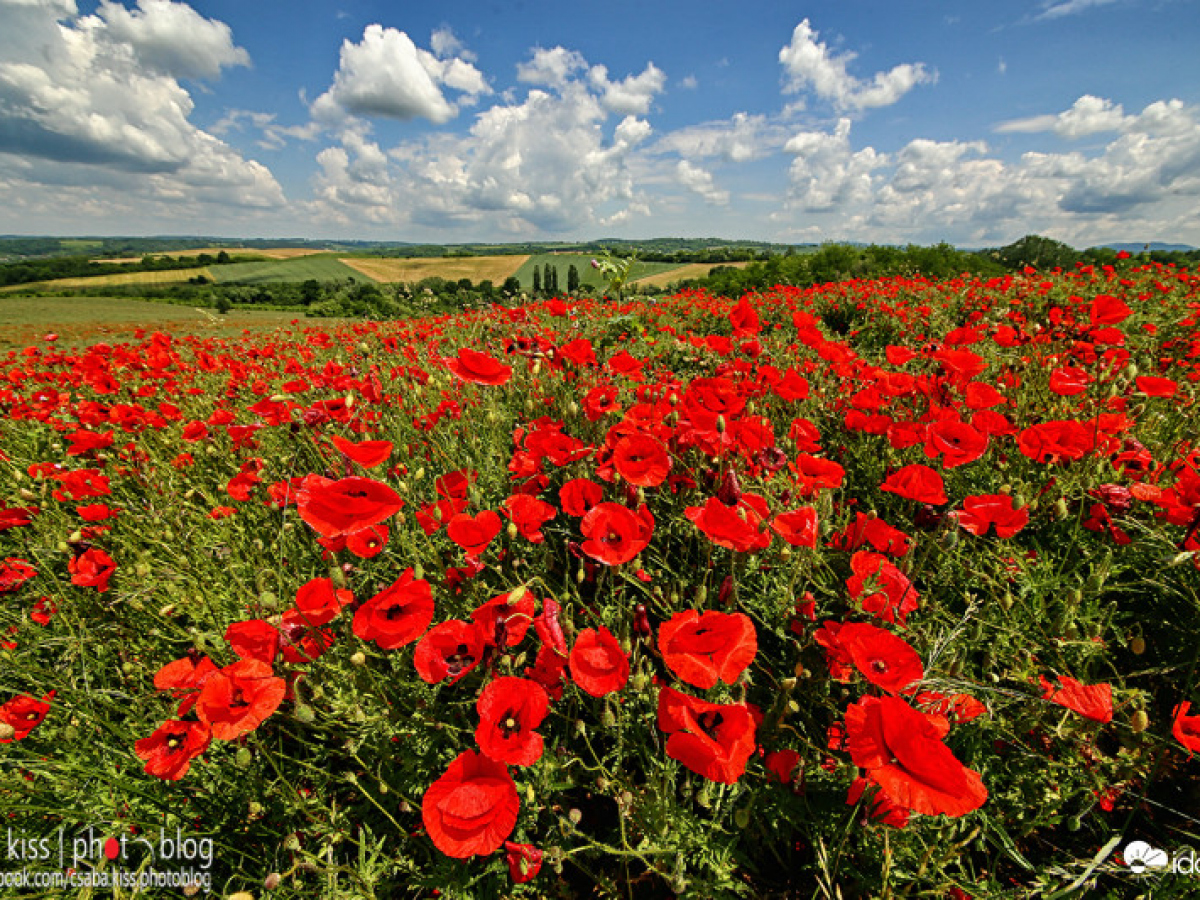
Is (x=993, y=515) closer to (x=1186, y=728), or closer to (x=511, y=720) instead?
(x=1186, y=728)

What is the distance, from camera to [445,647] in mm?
1454

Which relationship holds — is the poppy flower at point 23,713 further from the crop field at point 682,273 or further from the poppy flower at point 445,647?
the crop field at point 682,273

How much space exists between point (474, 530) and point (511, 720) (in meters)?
0.62

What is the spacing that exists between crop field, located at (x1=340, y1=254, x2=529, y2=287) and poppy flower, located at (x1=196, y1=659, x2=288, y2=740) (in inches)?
1980

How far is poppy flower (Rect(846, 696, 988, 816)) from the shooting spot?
3.45ft

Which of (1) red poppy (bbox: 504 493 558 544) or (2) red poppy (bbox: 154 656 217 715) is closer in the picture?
(2) red poppy (bbox: 154 656 217 715)

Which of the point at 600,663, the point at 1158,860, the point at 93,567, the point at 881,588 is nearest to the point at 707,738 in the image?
the point at 600,663

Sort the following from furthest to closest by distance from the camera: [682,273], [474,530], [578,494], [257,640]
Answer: [682,273] → [578,494] → [474,530] → [257,640]

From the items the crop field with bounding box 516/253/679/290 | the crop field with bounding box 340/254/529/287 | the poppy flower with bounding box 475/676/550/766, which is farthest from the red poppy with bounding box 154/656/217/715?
the crop field with bounding box 340/254/529/287

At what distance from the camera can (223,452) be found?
3762 mm

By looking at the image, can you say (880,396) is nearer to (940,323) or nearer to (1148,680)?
(1148,680)

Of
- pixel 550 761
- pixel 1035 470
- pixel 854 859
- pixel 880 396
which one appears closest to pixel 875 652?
pixel 854 859

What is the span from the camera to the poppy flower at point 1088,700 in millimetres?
1311

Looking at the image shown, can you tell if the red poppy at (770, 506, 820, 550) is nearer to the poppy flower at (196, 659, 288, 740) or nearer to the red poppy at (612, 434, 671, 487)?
the red poppy at (612, 434, 671, 487)
